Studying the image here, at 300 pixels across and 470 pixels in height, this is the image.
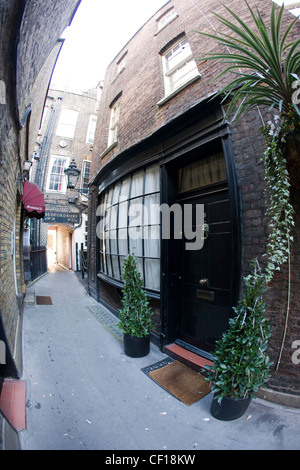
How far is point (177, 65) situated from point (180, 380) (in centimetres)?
568

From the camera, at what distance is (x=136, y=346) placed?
324cm

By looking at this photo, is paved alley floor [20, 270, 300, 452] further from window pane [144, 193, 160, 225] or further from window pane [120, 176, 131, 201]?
window pane [120, 176, 131, 201]

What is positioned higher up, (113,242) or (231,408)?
(113,242)

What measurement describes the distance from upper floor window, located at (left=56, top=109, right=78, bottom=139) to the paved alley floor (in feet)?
50.0

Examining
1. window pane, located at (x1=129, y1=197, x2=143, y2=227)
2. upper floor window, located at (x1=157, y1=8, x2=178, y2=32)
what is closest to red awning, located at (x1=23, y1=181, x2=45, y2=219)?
window pane, located at (x1=129, y1=197, x2=143, y2=227)

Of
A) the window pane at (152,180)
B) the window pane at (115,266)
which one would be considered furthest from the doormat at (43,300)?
the window pane at (152,180)

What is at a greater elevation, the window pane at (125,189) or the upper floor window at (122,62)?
the upper floor window at (122,62)

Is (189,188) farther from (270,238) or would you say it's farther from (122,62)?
(122,62)

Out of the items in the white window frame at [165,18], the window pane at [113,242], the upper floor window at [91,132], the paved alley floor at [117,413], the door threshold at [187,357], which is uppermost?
the upper floor window at [91,132]

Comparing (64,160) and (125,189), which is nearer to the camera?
(125,189)

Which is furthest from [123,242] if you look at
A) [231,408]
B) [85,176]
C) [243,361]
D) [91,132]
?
[91,132]

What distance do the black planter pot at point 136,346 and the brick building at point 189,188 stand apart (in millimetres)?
350

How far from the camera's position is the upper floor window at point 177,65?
4.10 meters

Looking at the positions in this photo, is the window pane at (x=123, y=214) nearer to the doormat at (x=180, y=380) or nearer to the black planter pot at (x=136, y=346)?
the black planter pot at (x=136, y=346)
